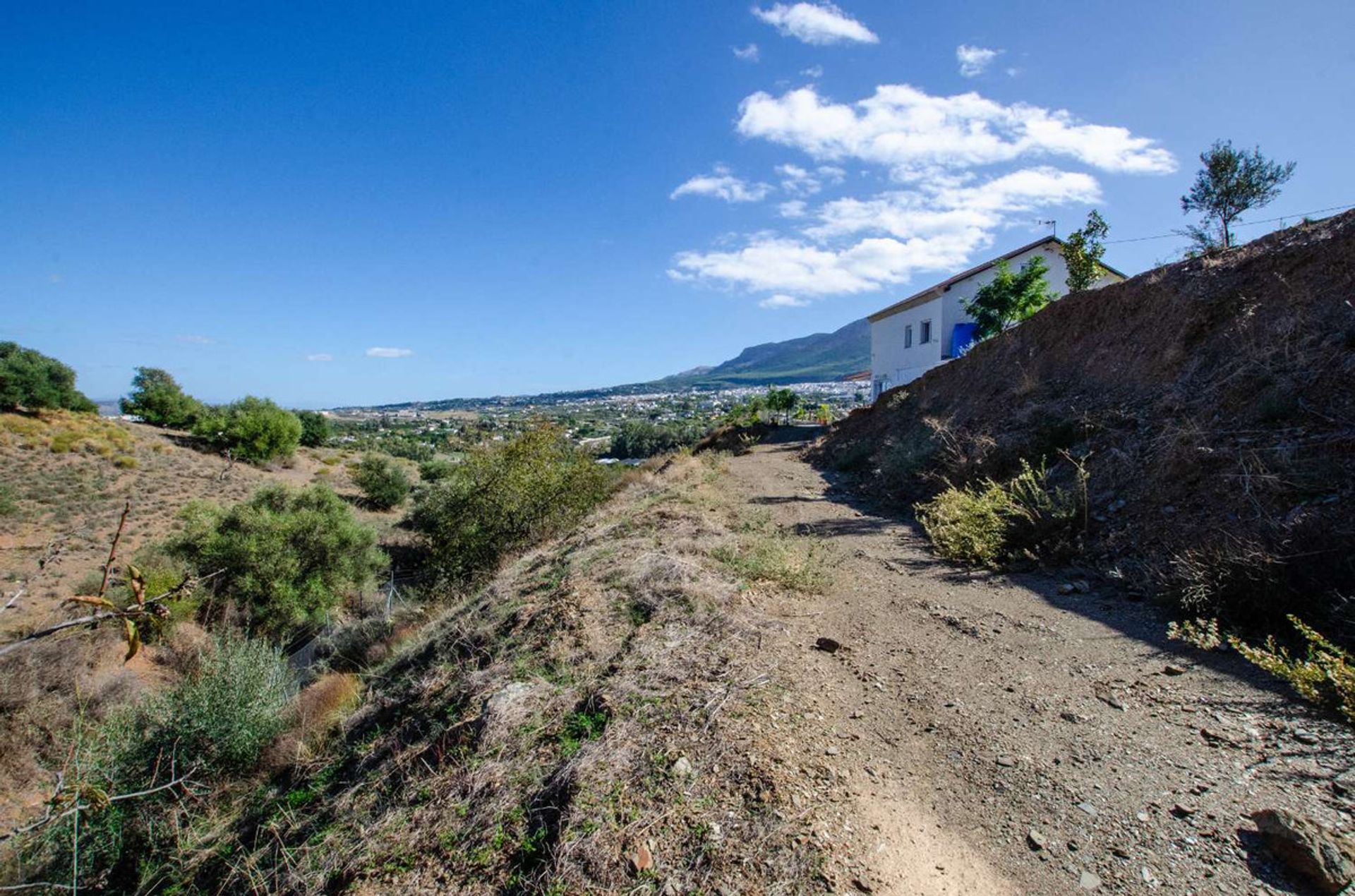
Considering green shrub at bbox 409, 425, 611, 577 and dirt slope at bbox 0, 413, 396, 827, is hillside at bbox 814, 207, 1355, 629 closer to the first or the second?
green shrub at bbox 409, 425, 611, 577

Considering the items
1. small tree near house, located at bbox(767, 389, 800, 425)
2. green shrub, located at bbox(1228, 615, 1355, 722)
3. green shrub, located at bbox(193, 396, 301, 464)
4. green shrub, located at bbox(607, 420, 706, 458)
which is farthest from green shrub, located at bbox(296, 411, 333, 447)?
green shrub, located at bbox(1228, 615, 1355, 722)

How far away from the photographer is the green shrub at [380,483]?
35250mm

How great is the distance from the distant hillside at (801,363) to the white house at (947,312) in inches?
3003

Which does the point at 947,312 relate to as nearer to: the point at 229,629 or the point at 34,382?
the point at 229,629

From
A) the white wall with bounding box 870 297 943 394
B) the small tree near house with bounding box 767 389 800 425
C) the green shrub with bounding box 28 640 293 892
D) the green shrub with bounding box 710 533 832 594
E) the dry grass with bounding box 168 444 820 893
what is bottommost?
the green shrub with bounding box 28 640 293 892

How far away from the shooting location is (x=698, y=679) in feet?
14.8

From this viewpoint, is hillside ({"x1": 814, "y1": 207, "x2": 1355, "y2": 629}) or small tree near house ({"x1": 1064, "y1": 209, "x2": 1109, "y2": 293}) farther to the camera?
small tree near house ({"x1": 1064, "y1": 209, "x2": 1109, "y2": 293})

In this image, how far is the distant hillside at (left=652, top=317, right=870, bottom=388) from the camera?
11838 centimetres

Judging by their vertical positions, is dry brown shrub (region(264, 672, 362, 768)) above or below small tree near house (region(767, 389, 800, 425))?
below

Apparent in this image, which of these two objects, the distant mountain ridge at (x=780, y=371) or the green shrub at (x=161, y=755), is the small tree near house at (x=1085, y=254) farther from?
the distant mountain ridge at (x=780, y=371)

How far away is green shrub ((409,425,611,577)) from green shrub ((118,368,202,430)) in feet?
150

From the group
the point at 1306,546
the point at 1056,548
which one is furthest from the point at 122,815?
the point at 1306,546

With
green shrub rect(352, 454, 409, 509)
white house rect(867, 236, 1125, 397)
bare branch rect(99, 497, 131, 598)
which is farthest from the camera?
green shrub rect(352, 454, 409, 509)

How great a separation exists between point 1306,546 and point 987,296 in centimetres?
1802
